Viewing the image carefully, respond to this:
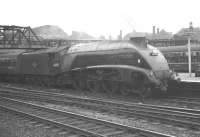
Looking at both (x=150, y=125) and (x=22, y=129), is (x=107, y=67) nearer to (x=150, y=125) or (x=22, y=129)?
(x=150, y=125)

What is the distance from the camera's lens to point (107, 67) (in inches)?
585

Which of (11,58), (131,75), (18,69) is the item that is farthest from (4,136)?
(11,58)

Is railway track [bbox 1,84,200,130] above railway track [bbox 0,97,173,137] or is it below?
above

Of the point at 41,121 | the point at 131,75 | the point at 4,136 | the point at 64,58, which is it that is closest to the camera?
the point at 4,136

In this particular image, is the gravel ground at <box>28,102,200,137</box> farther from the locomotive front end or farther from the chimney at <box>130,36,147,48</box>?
the chimney at <box>130,36,147,48</box>

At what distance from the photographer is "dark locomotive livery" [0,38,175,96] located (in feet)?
45.8

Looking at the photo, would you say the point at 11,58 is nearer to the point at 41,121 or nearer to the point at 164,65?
the point at 164,65

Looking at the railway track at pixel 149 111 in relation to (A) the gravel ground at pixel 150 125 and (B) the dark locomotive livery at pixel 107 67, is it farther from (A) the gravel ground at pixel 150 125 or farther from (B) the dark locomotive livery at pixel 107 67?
(B) the dark locomotive livery at pixel 107 67

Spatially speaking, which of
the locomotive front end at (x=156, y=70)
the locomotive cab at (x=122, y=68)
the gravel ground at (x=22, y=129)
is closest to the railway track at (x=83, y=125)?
the gravel ground at (x=22, y=129)

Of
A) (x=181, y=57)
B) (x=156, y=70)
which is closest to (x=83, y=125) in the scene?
(x=156, y=70)

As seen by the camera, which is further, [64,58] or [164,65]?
[64,58]

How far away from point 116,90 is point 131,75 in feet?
5.02

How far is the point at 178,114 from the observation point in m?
9.72

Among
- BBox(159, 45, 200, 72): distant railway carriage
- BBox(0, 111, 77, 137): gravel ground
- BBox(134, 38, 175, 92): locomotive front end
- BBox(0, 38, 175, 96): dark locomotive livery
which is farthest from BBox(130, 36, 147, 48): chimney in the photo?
BBox(159, 45, 200, 72): distant railway carriage
